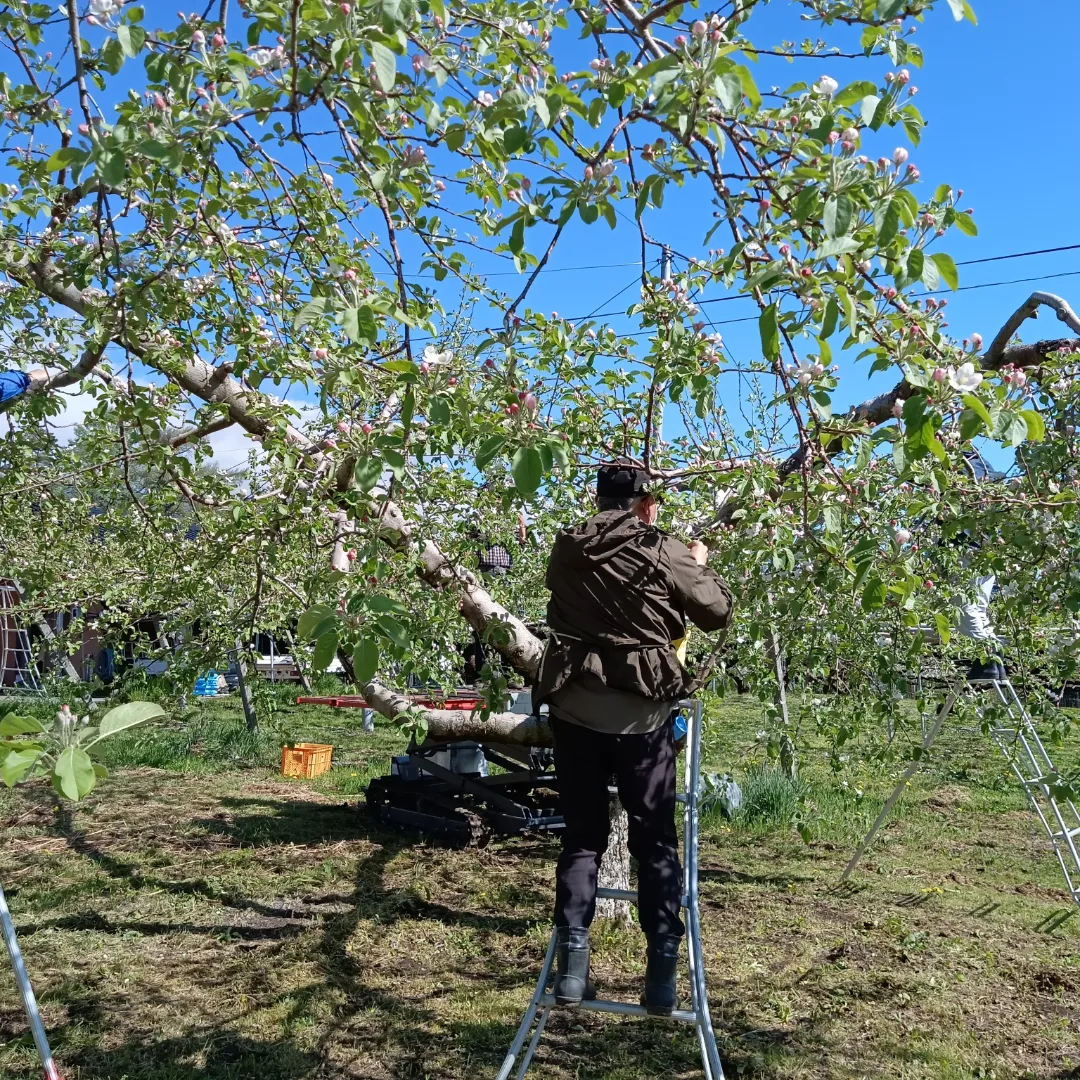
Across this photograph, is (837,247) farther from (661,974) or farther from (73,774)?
(661,974)

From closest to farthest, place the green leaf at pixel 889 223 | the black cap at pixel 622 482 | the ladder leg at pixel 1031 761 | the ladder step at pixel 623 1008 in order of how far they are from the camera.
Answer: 1. the green leaf at pixel 889 223
2. the ladder step at pixel 623 1008
3. the black cap at pixel 622 482
4. the ladder leg at pixel 1031 761

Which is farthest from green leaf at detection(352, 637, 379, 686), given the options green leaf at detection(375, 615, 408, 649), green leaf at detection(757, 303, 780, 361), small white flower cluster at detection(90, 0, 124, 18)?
small white flower cluster at detection(90, 0, 124, 18)

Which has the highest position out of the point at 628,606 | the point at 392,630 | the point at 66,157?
the point at 66,157

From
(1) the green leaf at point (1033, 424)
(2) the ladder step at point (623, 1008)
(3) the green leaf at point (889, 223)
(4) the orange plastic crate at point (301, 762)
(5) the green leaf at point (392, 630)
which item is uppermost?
(3) the green leaf at point (889, 223)

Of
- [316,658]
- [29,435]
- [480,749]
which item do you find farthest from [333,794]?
[316,658]

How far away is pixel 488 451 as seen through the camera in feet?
5.34

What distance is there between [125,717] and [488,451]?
A: 2.29 ft

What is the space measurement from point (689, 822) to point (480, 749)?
4560 millimetres

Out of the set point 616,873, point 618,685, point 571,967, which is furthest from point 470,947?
point 618,685

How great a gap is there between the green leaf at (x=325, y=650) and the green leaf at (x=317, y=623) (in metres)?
0.01

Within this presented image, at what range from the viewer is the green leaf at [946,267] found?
1406 mm

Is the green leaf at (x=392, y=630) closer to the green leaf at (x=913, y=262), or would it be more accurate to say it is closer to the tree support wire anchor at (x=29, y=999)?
the green leaf at (x=913, y=262)

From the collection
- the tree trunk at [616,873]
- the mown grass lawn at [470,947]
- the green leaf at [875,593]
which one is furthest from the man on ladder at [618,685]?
the tree trunk at [616,873]

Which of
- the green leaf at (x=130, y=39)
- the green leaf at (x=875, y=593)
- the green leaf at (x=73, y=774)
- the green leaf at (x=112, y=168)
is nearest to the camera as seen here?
the green leaf at (x=73, y=774)
